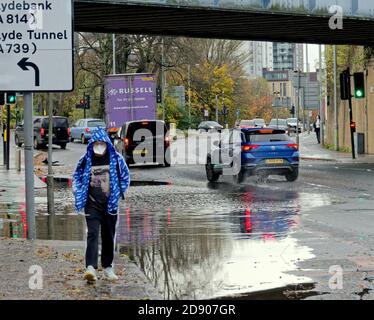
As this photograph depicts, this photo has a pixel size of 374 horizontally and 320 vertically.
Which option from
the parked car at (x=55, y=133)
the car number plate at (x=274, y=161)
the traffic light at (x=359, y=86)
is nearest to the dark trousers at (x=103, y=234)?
the car number plate at (x=274, y=161)

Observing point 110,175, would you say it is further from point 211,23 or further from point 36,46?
point 211,23

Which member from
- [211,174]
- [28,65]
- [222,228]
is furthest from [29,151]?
[211,174]

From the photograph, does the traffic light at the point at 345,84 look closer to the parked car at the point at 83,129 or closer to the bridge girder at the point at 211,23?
the bridge girder at the point at 211,23

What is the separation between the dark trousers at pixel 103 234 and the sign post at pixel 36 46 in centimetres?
246

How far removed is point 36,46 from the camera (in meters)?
11.2

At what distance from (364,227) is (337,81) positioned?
1338 inches

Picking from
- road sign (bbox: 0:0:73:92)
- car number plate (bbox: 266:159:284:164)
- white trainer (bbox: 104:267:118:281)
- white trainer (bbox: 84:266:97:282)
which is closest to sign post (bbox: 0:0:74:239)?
road sign (bbox: 0:0:73:92)

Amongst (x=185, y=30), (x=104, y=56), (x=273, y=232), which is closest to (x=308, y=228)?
(x=273, y=232)

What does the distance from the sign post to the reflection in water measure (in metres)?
2.60

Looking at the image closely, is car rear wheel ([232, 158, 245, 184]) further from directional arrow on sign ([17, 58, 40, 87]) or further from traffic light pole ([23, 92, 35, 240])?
directional arrow on sign ([17, 58, 40, 87])

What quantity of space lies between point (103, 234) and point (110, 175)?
0.68 metres

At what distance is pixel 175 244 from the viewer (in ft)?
40.0

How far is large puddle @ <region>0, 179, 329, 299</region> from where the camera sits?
927 cm

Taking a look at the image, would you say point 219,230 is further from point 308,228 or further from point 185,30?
point 185,30
